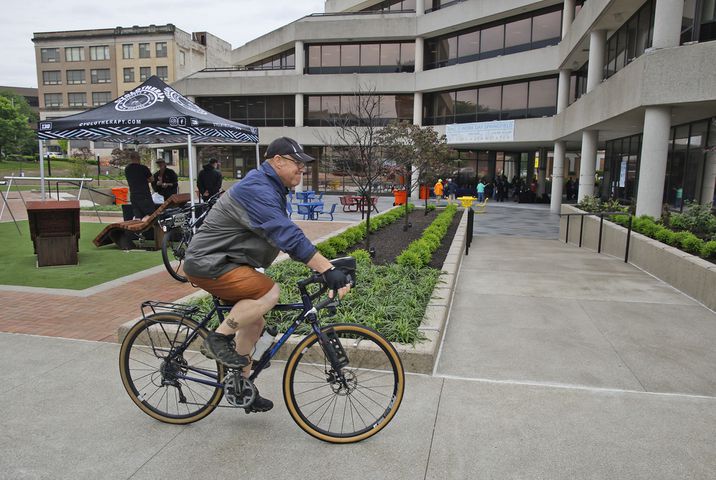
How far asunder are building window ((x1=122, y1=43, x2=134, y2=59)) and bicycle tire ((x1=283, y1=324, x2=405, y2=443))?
266ft

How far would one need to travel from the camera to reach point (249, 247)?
3.30 m

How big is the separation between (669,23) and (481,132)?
794 inches

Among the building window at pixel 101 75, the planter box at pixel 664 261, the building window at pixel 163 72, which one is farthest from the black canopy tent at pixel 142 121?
the building window at pixel 101 75

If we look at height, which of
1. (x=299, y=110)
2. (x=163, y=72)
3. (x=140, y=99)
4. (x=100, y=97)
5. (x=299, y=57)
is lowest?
(x=140, y=99)

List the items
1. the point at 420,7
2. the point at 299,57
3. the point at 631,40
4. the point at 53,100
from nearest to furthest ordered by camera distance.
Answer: the point at 631,40 → the point at 420,7 → the point at 299,57 → the point at 53,100

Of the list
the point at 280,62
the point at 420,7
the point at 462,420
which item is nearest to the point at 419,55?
the point at 420,7

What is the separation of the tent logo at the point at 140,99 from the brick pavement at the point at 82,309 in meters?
4.31

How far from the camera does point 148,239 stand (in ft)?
36.6

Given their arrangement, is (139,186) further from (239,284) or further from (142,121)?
(239,284)

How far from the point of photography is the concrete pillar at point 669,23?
13578 millimetres

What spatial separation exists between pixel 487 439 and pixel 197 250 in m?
2.23

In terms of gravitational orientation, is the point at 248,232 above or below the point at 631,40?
below

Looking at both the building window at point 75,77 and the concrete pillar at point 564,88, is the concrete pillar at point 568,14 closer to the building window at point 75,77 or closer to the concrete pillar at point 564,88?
the concrete pillar at point 564,88

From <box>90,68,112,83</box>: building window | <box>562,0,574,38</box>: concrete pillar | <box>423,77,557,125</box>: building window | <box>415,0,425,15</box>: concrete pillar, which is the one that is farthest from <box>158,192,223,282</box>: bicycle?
<box>90,68,112,83</box>: building window
